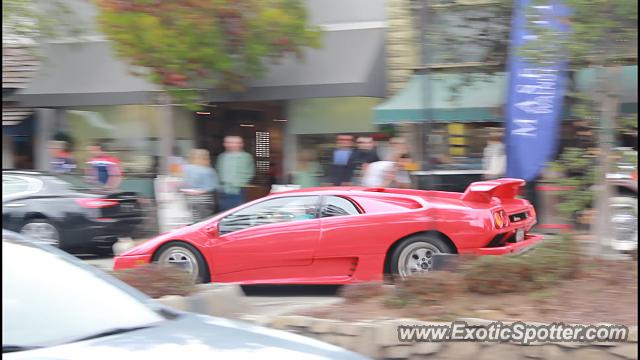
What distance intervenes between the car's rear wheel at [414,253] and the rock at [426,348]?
2.55 metres

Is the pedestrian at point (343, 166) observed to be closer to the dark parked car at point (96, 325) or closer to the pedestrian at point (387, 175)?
the pedestrian at point (387, 175)

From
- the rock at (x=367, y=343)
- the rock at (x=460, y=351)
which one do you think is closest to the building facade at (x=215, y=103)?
the rock at (x=367, y=343)

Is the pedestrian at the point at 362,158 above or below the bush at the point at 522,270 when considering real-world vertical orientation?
above

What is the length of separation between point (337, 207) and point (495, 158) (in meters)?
4.18

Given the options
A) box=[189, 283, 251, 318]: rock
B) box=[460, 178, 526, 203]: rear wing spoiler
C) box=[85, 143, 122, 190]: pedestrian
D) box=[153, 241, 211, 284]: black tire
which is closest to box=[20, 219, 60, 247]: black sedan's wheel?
box=[85, 143, 122, 190]: pedestrian

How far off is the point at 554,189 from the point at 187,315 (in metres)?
5.52

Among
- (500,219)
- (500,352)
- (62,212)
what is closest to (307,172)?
(62,212)

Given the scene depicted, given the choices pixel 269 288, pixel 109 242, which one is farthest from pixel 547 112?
pixel 109 242

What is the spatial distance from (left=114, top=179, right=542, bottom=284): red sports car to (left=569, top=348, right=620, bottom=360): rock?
2.68 metres

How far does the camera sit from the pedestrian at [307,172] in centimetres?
1473

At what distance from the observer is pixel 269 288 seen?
9.83 metres

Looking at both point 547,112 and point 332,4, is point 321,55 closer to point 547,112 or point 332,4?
point 332,4

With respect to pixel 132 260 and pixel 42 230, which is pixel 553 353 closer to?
pixel 132 260

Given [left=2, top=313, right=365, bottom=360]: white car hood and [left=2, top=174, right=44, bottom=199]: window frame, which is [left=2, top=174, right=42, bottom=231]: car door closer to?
[left=2, top=174, right=44, bottom=199]: window frame
